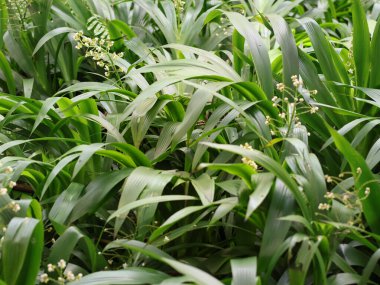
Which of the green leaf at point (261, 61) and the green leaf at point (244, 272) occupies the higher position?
the green leaf at point (261, 61)

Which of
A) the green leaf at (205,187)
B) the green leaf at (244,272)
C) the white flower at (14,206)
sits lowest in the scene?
the green leaf at (244,272)

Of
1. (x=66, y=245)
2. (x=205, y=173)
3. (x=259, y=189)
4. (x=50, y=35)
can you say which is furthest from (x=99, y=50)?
(x=259, y=189)

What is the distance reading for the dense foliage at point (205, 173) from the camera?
1.42 meters

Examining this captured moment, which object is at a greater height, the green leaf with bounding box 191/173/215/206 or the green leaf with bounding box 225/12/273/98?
the green leaf with bounding box 225/12/273/98

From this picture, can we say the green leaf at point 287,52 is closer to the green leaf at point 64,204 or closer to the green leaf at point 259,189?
the green leaf at point 259,189

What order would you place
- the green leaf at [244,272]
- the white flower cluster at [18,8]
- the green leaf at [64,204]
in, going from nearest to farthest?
the green leaf at [244,272] → the green leaf at [64,204] → the white flower cluster at [18,8]

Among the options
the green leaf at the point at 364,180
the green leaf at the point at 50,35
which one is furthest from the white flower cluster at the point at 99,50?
the green leaf at the point at 364,180

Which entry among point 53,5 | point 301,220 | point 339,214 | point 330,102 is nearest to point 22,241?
point 301,220

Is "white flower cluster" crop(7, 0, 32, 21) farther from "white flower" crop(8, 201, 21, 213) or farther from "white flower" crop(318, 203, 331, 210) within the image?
"white flower" crop(318, 203, 331, 210)

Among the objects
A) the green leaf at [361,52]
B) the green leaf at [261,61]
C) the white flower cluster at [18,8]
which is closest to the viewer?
the green leaf at [261,61]

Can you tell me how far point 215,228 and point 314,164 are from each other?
34 centimetres

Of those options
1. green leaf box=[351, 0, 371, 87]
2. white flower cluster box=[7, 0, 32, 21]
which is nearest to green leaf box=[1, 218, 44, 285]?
green leaf box=[351, 0, 371, 87]

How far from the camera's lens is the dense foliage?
4.66 feet

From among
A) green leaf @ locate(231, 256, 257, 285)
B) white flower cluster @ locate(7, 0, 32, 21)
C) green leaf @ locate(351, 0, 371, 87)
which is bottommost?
green leaf @ locate(231, 256, 257, 285)
